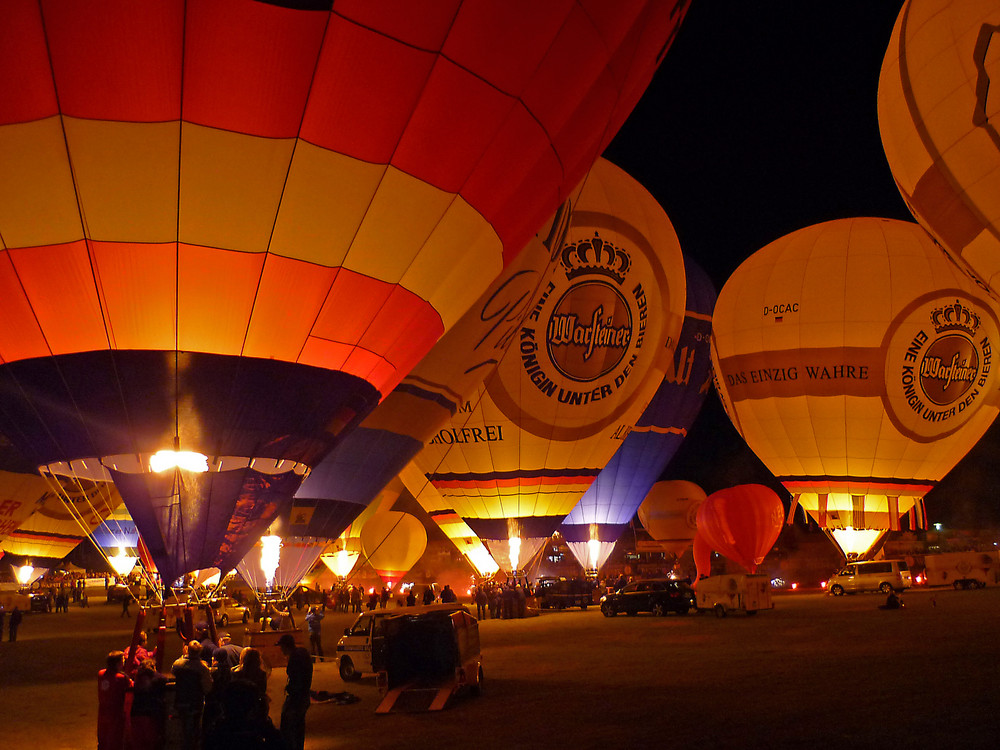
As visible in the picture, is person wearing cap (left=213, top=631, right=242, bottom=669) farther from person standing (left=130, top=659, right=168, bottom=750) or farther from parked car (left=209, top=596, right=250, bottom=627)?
parked car (left=209, top=596, right=250, bottom=627)

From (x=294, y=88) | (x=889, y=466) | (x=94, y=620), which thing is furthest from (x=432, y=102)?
(x=94, y=620)

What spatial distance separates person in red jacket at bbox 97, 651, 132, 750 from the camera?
632 centimetres

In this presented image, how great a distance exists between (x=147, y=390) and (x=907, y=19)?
13851 mm

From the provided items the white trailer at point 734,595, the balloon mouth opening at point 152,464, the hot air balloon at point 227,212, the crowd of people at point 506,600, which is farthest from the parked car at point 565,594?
the balloon mouth opening at point 152,464

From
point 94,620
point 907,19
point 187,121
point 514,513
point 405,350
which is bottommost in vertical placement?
point 94,620

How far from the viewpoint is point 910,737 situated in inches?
246

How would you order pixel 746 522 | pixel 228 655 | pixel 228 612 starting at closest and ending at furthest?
pixel 228 655
pixel 746 522
pixel 228 612

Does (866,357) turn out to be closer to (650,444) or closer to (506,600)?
(650,444)

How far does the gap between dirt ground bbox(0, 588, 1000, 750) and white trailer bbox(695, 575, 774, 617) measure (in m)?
3.59

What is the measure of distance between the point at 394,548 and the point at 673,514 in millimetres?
10608

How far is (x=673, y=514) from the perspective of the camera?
34281 mm

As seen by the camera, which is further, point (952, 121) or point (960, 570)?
point (960, 570)

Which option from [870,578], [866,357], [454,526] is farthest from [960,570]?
[454,526]

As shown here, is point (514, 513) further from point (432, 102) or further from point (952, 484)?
point (952, 484)
